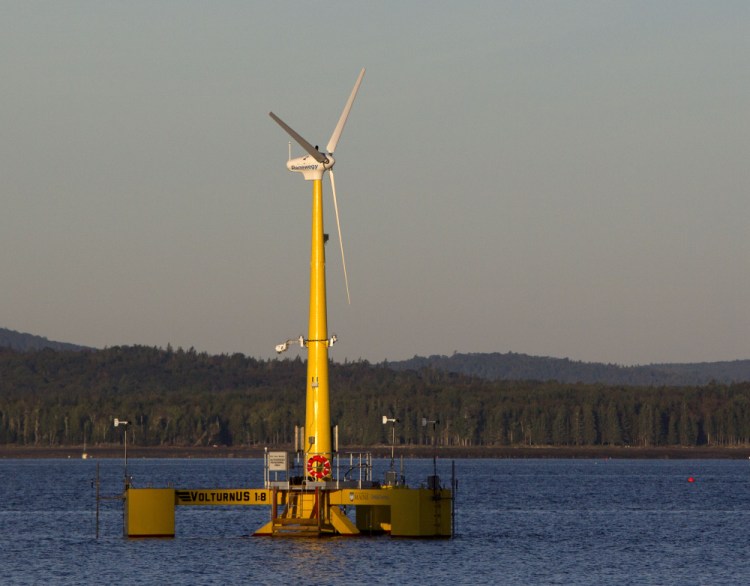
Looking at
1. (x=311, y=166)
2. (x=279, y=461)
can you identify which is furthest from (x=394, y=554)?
(x=311, y=166)

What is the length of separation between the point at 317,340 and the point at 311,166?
440 inches

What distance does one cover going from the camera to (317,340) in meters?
99.7

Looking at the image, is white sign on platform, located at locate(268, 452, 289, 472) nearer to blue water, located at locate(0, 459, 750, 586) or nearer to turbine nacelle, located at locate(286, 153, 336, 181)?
blue water, located at locate(0, 459, 750, 586)

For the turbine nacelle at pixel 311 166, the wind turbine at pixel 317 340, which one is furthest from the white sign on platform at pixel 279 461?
the turbine nacelle at pixel 311 166

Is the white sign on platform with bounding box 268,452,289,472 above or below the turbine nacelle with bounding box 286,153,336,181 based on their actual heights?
below

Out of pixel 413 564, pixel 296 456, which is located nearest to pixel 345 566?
pixel 413 564

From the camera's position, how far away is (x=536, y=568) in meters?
98.4

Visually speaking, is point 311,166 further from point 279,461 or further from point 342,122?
point 279,461

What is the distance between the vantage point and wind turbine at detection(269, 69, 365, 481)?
99.4 meters

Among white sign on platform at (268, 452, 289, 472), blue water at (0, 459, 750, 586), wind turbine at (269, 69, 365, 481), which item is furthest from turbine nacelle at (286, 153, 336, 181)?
blue water at (0, 459, 750, 586)

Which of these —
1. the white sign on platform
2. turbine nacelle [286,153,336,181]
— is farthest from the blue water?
turbine nacelle [286,153,336,181]

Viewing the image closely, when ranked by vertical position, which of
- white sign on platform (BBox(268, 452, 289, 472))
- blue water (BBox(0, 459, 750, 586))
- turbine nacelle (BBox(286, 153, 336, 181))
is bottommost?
blue water (BBox(0, 459, 750, 586))

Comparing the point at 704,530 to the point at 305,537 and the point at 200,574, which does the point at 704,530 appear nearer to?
the point at 305,537

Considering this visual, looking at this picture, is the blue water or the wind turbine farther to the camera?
the wind turbine
